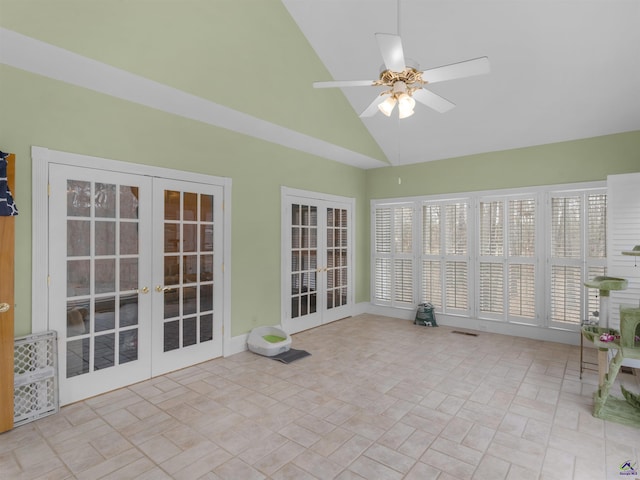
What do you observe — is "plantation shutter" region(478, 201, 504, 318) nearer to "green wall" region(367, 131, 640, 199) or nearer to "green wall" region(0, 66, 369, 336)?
"green wall" region(367, 131, 640, 199)

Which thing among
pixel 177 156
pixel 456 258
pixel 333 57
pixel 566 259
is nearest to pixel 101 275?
pixel 177 156

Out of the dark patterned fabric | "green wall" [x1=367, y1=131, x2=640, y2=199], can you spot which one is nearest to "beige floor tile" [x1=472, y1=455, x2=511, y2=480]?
the dark patterned fabric

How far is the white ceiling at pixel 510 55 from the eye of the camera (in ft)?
11.2

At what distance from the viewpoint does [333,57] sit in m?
4.43

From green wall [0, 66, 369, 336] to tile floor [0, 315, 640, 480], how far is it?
1.02 metres

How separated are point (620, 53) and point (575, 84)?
19.0 inches

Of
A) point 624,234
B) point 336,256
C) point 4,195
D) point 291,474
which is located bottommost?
point 291,474

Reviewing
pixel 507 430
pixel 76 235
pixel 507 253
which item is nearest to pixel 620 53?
pixel 507 253

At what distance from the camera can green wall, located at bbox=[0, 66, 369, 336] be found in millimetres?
2861

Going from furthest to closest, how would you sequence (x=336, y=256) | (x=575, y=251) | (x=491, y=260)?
(x=336, y=256)
(x=491, y=260)
(x=575, y=251)

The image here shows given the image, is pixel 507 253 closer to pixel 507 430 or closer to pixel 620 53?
pixel 620 53

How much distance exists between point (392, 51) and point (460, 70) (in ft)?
1.60

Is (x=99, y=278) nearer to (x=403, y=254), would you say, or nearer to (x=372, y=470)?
(x=372, y=470)

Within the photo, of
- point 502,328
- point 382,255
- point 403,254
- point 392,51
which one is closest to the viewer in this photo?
point 392,51
